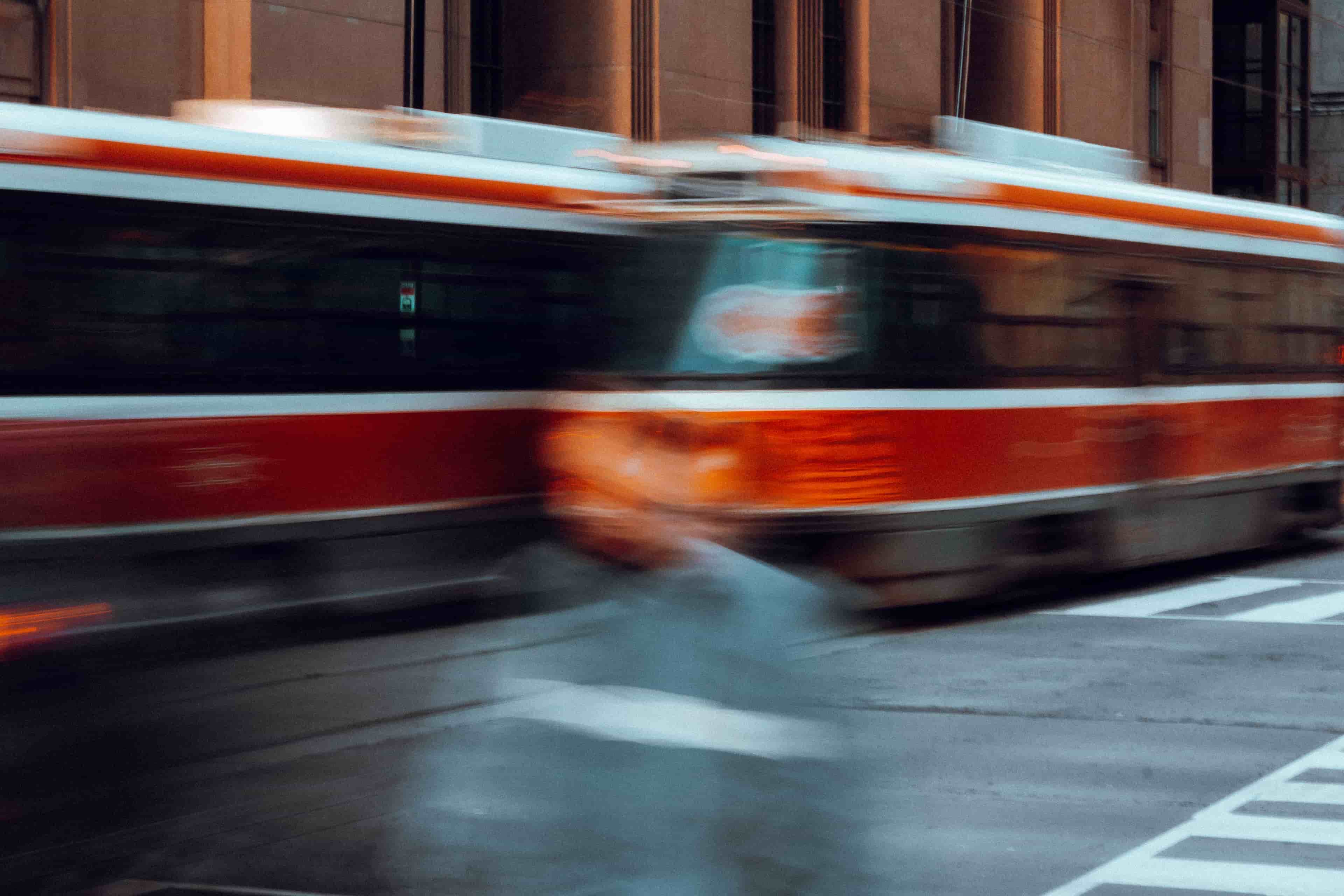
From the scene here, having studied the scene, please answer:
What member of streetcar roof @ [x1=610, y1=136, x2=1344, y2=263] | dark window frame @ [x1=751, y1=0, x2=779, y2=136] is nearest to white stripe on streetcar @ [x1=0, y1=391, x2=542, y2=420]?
streetcar roof @ [x1=610, y1=136, x2=1344, y2=263]

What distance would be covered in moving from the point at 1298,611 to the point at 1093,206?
3.02 metres

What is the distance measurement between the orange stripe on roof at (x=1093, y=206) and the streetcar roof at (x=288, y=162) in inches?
47.1

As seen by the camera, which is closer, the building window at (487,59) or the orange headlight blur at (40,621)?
the orange headlight blur at (40,621)

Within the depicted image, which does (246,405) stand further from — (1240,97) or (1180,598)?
(1240,97)

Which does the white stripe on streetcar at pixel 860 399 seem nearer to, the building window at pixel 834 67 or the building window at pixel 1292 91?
the building window at pixel 834 67

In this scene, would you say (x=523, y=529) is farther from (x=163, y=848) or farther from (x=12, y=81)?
(x=12, y=81)

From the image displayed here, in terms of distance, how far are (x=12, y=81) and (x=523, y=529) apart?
9492 millimetres

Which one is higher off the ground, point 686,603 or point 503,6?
point 503,6

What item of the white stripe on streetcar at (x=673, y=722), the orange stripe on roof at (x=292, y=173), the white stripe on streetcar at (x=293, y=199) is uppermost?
the orange stripe on roof at (x=292, y=173)

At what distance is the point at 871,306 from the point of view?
1101 centimetres

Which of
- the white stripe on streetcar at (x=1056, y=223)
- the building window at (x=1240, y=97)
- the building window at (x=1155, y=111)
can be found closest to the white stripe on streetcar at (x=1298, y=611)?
the white stripe on streetcar at (x=1056, y=223)

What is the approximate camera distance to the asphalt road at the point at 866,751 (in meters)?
5.62

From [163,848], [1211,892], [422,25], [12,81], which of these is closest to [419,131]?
[163,848]

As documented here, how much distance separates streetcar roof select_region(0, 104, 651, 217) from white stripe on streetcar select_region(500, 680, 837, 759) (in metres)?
6.69
